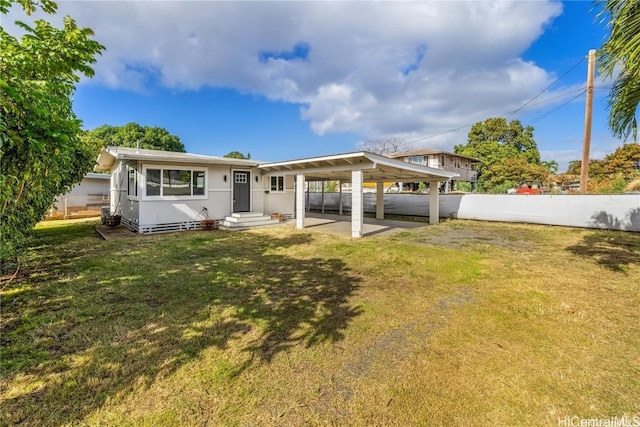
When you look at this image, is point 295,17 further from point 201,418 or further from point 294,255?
point 201,418

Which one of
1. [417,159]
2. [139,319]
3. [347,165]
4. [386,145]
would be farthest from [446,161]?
[139,319]

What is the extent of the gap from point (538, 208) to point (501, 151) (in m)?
29.1

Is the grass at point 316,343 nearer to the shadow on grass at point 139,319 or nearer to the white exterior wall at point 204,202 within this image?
the shadow on grass at point 139,319

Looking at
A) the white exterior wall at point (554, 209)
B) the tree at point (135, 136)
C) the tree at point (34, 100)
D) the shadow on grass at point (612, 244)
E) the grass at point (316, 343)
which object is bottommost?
the grass at point (316, 343)

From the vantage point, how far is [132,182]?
1034 cm

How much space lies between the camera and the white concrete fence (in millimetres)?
10500

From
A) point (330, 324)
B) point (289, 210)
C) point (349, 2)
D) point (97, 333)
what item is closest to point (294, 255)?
point (330, 324)

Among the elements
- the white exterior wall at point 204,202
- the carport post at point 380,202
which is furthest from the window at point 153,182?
the carport post at point 380,202

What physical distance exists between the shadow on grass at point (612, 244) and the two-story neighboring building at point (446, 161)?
2090 cm

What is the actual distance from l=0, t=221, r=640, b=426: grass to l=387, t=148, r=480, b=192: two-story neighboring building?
2851 cm

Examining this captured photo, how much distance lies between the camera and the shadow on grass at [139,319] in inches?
86.9

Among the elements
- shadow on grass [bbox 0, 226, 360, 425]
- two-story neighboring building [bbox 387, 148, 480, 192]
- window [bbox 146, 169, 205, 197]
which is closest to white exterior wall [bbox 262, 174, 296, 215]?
window [bbox 146, 169, 205, 197]

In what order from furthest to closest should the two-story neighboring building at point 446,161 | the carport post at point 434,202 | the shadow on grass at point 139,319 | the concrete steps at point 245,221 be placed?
the two-story neighboring building at point 446,161, the carport post at point 434,202, the concrete steps at point 245,221, the shadow on grass at point 139,319

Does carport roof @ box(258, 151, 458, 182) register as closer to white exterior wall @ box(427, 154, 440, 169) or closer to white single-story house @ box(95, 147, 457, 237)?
white single-story house @ box(95, 147, 457, 237)
